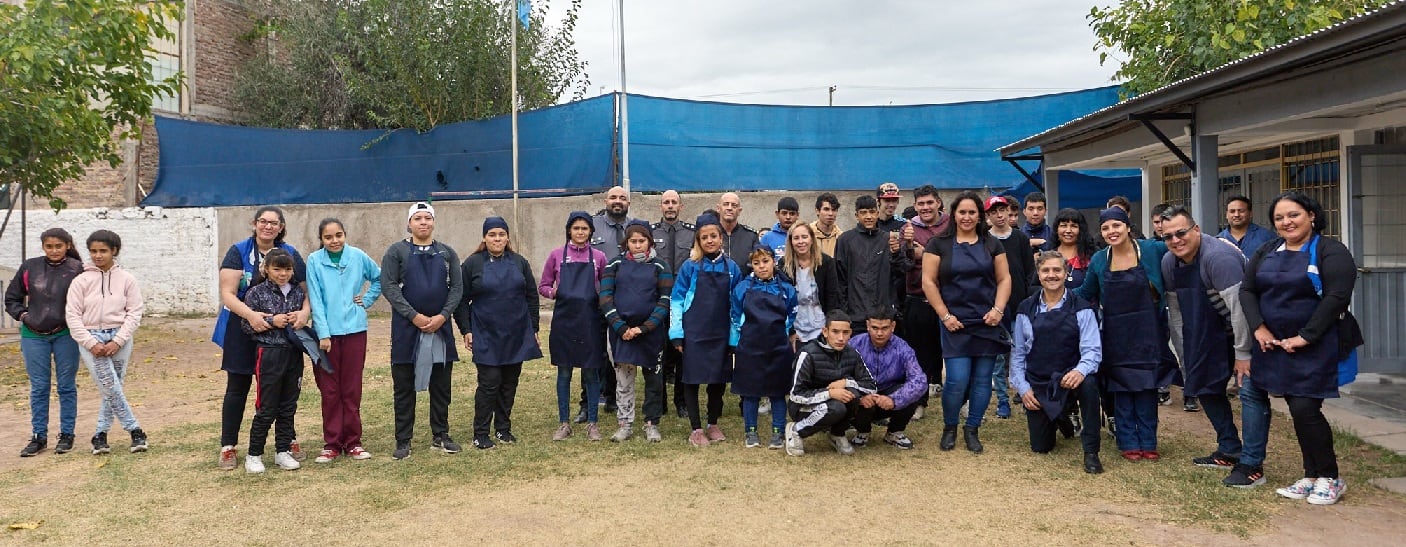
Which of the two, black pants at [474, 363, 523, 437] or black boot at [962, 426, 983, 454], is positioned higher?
black pants at [474, 363, 523, 437]

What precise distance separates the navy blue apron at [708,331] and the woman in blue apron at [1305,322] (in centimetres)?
290

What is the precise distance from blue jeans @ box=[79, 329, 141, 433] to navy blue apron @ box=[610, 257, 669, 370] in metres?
3.06

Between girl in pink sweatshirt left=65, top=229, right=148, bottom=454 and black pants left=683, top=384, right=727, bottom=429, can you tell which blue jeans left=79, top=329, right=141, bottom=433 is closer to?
girl in pink sweatshirt left=65, top=229, right=148, bottom=454

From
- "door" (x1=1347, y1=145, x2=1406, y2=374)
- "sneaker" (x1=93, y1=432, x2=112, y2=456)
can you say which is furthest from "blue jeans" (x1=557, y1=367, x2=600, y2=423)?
"door" (x1=1347, y1=145, x2=1406, y2=374)

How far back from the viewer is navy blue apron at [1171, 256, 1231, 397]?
5305 mm

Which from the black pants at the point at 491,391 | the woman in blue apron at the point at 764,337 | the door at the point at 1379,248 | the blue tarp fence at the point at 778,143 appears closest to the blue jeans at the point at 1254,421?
the woman in blue apron at the point at 764,337

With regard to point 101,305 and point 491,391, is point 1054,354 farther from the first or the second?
point 101,305

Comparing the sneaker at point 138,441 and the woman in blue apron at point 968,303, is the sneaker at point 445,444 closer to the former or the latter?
the sneaker at point 138,441

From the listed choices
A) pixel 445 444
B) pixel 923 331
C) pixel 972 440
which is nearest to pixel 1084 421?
pixel 972 440

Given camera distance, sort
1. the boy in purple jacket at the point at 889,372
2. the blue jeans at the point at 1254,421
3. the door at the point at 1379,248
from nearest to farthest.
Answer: the blue jeans at the point at 1254,421 < the boy in purple jacket at the point at 889,372 < the door at the point at 1379,248

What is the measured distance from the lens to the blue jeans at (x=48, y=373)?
6.18 m

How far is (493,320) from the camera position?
6.12 meters

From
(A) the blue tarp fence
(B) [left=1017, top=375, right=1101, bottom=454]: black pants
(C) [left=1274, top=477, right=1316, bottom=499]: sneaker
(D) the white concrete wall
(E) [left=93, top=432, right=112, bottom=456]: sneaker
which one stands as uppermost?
(A) the blue tarp fence

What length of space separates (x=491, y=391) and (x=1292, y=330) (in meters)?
4.43
